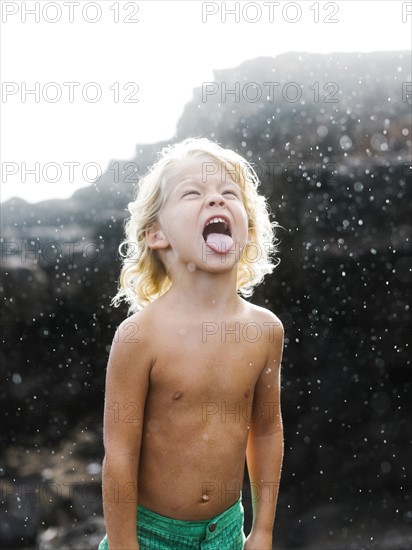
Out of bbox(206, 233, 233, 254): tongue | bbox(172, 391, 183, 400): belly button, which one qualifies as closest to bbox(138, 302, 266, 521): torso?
bbox(172, 391, 183, 400): belly button

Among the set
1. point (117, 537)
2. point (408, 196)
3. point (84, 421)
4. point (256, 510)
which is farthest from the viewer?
point (84, 421)

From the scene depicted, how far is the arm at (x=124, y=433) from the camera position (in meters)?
0.88

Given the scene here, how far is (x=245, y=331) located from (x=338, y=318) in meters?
2.38

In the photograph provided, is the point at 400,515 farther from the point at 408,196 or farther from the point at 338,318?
the point at 408,196

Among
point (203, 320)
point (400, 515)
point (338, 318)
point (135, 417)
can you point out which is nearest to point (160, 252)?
point (203, 320)

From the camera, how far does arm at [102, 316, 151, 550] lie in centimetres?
88

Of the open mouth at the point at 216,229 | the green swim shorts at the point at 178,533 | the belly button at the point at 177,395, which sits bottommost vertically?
the green swim shorts at the point at 178,533

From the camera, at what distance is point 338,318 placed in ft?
10.7

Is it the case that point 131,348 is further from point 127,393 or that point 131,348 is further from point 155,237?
point 155,237

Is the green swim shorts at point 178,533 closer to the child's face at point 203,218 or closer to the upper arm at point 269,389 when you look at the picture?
the upper arm at point 269,389

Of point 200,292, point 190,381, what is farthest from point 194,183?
point 190,381

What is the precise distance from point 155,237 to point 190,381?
0.76 feet

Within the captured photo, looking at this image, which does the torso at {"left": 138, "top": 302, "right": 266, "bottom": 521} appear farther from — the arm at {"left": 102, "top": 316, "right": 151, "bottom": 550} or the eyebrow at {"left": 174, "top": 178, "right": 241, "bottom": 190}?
the eyebrow at {"left": 174, "top": 178, "right": 241, "bottom": 190}

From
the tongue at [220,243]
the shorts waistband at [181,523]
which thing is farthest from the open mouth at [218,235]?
the shorts waistband at [181,523]
